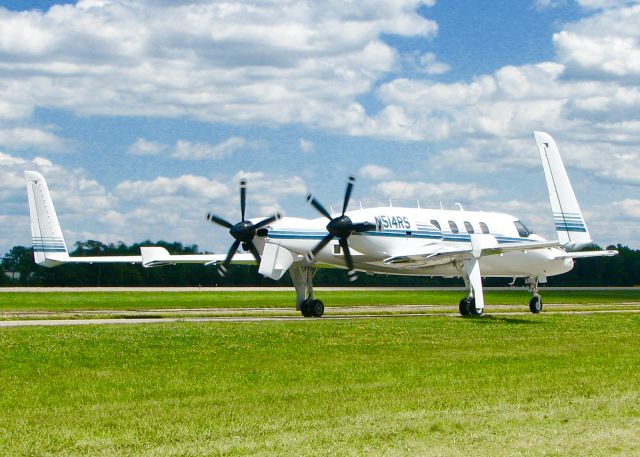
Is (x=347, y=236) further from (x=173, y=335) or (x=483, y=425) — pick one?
(x=483, y=425)

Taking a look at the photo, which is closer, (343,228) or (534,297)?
(343,228)

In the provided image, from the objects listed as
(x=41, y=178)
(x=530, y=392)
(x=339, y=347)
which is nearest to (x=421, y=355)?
(x=339, y=347)

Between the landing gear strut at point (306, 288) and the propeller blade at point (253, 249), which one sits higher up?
the propeller blade at point (253, 249)

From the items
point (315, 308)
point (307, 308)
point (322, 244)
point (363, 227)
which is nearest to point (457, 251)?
point (363, 227)

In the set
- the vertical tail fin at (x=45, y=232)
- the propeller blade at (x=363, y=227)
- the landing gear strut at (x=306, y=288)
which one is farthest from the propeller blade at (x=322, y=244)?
the vertical tail fin at (x=45, y=232)

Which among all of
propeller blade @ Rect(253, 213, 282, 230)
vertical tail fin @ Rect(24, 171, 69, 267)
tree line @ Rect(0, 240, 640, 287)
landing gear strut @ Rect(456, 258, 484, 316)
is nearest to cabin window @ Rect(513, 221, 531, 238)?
landing gear strut @ Rect(456, 258, 484, 316)

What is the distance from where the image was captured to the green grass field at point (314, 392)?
462 inches

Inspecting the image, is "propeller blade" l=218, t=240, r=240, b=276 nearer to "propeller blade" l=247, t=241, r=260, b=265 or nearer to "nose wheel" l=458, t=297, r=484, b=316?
"propeller blade" l=247, t=241, r=260, b=265

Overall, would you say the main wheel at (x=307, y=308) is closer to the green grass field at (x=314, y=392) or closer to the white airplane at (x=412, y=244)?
the white airplane at (x=412, y=244)

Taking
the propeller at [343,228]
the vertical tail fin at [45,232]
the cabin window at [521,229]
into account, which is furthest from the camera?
the vertical tail fin at [45,232]

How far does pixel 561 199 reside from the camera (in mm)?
43531

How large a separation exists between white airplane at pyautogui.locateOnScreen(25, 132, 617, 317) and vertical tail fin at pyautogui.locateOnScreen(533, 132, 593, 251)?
0.15 ft

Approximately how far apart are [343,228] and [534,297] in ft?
45.9

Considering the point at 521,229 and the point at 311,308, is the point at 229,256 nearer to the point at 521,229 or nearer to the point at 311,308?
the point at 311,308
